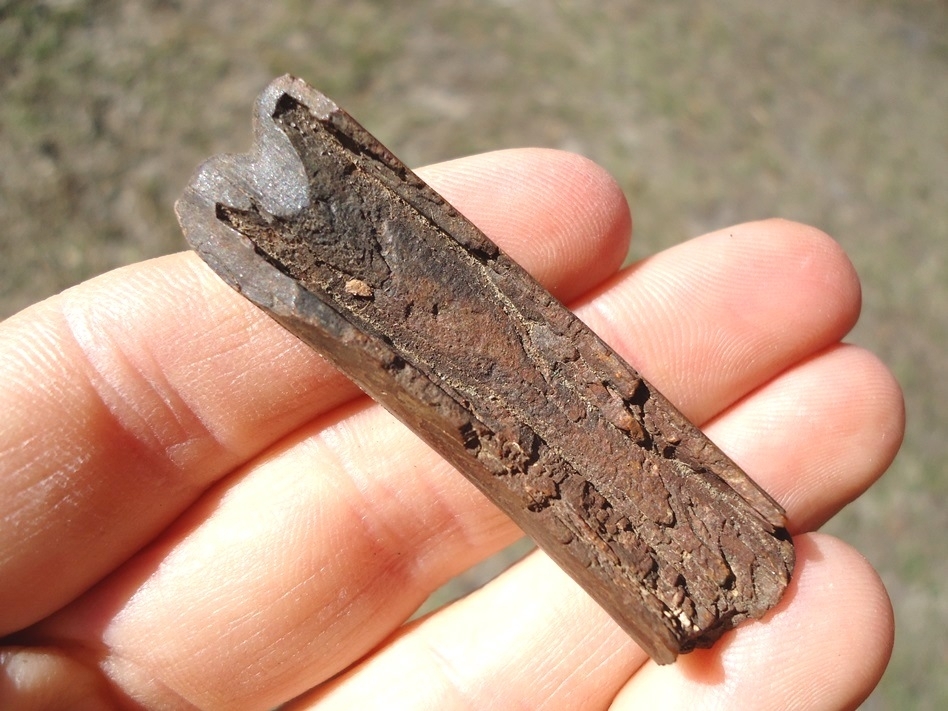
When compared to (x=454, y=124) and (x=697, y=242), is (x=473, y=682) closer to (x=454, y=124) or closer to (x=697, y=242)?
(x=697, y=242)

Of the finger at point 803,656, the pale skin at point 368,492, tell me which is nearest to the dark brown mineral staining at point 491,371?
the finger at point 803,656

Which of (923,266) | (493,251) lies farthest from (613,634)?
(923,266)

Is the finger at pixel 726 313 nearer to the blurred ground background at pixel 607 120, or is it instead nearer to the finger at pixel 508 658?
the finger at pixel 508 658

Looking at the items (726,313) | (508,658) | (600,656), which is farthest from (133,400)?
(726,313)

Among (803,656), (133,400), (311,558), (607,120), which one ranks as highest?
(133,400)

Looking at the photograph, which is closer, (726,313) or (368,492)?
(368,492)

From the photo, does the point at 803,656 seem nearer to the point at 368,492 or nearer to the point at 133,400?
the point at 368,492

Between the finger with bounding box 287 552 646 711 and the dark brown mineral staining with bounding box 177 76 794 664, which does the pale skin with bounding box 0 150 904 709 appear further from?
the dark brown mineral staining with bounding box 177 76 794 664
